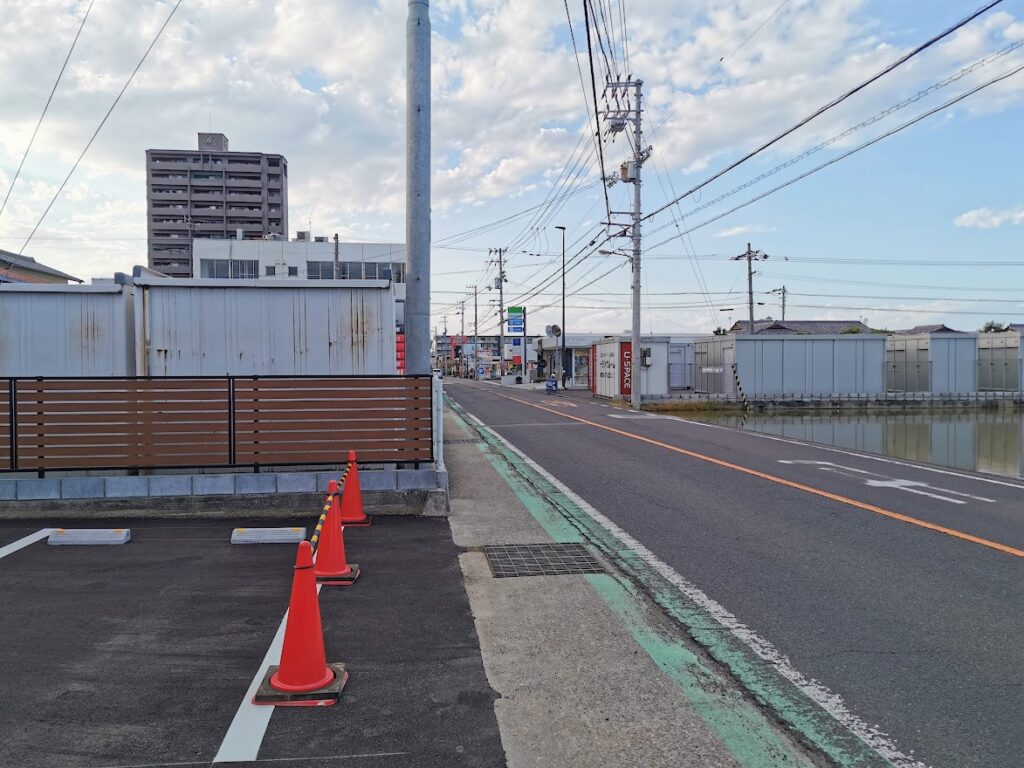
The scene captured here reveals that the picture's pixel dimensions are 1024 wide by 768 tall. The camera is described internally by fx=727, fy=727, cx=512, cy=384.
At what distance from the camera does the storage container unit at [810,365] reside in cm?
3438

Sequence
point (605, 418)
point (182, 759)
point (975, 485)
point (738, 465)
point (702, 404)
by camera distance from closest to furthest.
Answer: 1. point (182, 759)
2. point (975, 485)
3. point (738, 465)
4. point (605, 418)
5. point (702, 404)

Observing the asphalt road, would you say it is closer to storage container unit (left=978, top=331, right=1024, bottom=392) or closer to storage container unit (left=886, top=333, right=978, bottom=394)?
storage container unit (left=886, top=333, right=978, bottom=394)

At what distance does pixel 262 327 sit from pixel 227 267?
7842cm

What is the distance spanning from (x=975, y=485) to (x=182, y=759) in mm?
11272

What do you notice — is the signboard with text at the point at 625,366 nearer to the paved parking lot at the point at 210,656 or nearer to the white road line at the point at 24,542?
the paved parking lot at the point at 210,656

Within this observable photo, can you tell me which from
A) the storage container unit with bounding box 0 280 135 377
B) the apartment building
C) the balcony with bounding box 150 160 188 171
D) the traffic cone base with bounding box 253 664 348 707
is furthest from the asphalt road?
the balcony with bounding box 150 160 188 171

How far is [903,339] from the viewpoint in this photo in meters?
38.5

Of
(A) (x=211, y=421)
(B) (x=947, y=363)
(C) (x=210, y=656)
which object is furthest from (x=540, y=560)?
(B) (x=947, y=363)

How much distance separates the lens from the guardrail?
793cm

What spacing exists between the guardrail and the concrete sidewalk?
252cm

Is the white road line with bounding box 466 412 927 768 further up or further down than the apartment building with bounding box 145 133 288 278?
further down

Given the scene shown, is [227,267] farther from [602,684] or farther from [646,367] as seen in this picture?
[602,684]

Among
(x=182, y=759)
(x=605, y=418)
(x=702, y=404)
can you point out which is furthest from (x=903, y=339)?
(x=182, y=759)

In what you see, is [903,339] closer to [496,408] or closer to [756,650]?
[496,408]
